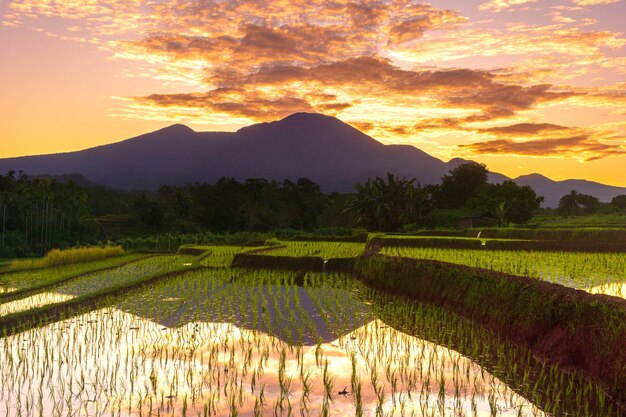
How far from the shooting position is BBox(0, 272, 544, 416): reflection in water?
5.84 meters

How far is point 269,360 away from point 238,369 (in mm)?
549

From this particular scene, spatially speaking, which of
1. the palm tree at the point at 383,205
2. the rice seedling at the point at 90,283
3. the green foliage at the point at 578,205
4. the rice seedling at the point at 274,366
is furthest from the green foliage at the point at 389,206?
the green foliage at the point at 578,205

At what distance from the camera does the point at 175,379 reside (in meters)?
6.66

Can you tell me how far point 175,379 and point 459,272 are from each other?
23.7 feet

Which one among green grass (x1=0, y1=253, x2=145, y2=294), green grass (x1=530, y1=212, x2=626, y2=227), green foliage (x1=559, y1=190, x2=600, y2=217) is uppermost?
green foliage (x1=559, y1=190, x2=600, y2=217)

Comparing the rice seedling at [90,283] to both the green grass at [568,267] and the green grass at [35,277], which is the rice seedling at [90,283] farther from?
the green grass at [568,267]

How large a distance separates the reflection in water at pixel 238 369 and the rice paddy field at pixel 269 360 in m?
0.02

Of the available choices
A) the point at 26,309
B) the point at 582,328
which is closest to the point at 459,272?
the point at 582,328

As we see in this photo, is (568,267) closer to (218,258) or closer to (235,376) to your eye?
(235,376)

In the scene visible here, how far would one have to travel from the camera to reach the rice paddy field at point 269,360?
5.90 meters

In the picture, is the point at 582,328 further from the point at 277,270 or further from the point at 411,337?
the point at 277,270

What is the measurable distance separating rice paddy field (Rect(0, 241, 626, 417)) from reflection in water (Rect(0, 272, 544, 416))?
2 centimetres

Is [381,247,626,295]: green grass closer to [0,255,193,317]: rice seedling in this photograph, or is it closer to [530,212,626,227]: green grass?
[0,255,193,317]: rice seedling

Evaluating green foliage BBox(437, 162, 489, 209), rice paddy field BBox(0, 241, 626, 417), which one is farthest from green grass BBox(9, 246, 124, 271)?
green foliage BBox(437, 162, 489, 209)
